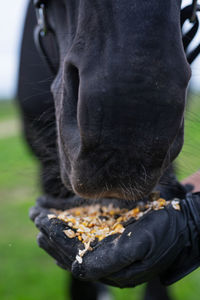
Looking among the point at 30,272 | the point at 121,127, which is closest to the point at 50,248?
the point at 121,127

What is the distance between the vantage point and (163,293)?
1942 millimetres

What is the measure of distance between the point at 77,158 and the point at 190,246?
45cm

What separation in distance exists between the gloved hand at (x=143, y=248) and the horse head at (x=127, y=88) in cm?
14

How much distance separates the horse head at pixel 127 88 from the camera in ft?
2.33

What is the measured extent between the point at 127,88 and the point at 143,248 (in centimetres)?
39

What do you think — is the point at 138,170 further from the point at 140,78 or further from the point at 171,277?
the point at 171,277

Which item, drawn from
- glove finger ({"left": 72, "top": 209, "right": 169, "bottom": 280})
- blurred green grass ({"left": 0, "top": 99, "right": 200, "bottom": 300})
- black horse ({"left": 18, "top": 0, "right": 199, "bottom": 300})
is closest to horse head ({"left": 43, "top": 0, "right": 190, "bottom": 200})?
black horse ({"left": 18, "top": 0, "right": 199, "bottom": 300})

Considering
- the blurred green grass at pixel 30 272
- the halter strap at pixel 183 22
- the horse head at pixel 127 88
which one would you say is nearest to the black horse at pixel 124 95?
the horse head at pixel 127 88

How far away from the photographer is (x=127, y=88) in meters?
0.71

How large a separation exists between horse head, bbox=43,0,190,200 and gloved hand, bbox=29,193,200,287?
0.47 ft

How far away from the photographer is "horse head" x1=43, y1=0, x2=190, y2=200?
0.71 metres

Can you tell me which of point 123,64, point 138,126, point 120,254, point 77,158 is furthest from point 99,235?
point 123,64

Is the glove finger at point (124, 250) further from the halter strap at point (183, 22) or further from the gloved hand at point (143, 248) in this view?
the halter strap at point (183, 22)

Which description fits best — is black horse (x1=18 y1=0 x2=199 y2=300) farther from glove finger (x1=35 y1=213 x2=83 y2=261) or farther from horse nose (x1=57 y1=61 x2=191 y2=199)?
glove finger (x1=35 y1=213 x2=83 y2=261)
